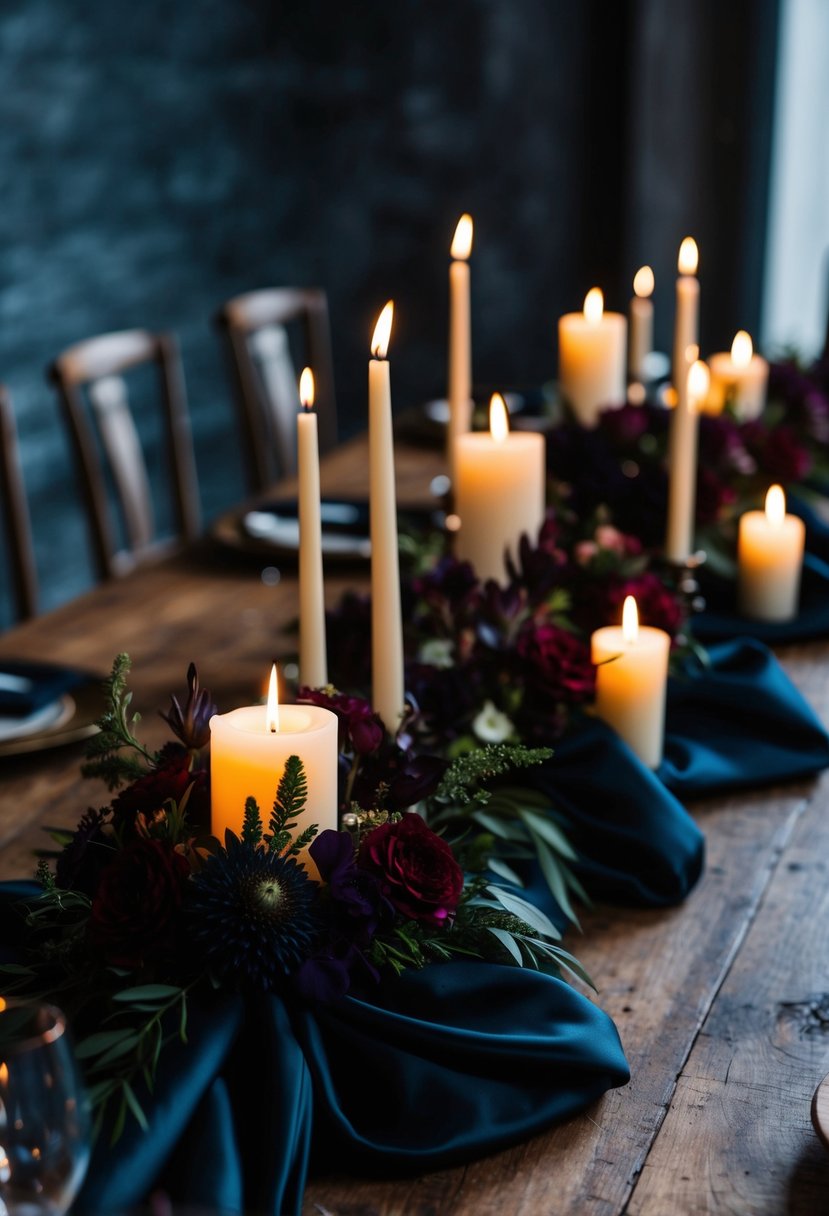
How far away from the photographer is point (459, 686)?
1.13 m

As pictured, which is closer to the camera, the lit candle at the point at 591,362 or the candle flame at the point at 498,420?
the candle flame at the point at 498,420

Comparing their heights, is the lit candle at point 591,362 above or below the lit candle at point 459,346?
below

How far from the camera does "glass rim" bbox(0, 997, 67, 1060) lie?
575 millimetres

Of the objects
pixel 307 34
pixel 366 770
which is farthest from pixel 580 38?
pixel 366 770

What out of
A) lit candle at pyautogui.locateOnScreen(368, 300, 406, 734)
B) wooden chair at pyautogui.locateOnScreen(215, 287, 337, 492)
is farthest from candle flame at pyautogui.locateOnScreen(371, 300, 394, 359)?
wooden chair at pyautogui.locateOnScreen(215, 287, 337, 492)

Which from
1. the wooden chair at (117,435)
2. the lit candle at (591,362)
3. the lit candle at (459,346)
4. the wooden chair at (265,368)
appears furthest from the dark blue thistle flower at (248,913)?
the wooden chair at (265,368)

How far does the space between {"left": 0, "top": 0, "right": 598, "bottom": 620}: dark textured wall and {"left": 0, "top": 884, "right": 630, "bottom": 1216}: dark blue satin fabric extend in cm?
275

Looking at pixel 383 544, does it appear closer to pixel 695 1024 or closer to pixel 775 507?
pixel 695 1024

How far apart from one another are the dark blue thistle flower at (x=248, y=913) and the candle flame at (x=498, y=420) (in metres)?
0.67

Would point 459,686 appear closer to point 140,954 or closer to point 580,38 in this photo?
point 140,954

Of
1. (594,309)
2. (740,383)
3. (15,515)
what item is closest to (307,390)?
(594,309)

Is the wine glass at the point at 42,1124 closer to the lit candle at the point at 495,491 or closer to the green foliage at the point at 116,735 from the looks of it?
the green foliage at the point at 116,735

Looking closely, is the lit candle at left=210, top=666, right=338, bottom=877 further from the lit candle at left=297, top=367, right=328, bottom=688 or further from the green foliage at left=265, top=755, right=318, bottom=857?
the lit candle at left=297, top=367, right=328, bottom=688

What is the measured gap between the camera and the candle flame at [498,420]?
1355 mm
